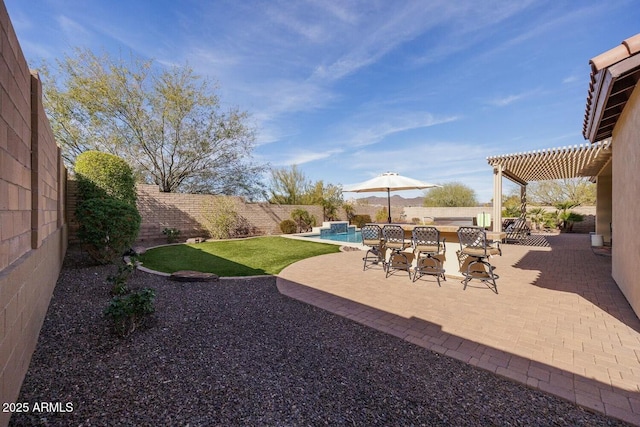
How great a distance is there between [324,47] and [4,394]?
12.1 m

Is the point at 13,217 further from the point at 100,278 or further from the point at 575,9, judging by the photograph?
the point at 575,9

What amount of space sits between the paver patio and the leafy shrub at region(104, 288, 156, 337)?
Answer: 2.39 meters

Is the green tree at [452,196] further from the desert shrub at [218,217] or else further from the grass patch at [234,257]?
the desert shrub at [218,217]

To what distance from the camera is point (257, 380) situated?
245 centimetres

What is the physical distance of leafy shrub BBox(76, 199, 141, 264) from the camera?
5.95 meters

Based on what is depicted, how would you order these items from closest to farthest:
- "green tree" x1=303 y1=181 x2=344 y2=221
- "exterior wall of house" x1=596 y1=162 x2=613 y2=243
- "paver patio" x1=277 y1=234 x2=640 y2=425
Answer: "paver patio" x1=277 y1=234 x2=640 y2=425 → "exterior wall of house" x1=596 y1=162 x2=613 y2=243 → "green tree" x1=303 y1=181 x2=344 y2=221

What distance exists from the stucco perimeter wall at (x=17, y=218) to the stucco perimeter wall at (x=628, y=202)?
23.1 feet

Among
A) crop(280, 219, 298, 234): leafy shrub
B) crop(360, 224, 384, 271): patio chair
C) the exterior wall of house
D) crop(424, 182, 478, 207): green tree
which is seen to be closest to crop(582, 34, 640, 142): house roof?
crop(360, 224, 384, 271): patio chair

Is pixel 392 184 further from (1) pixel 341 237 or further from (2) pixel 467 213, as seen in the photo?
(2) pixel 467 213

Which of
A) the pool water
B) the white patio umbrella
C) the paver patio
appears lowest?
the paver patio

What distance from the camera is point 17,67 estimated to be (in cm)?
242

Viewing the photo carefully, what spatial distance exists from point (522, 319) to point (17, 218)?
603 cm

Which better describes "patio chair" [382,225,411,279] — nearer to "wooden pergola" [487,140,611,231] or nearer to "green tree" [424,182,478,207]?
"wooden pergola" [487,140,611,231]

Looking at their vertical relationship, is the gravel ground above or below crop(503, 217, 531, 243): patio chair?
below
